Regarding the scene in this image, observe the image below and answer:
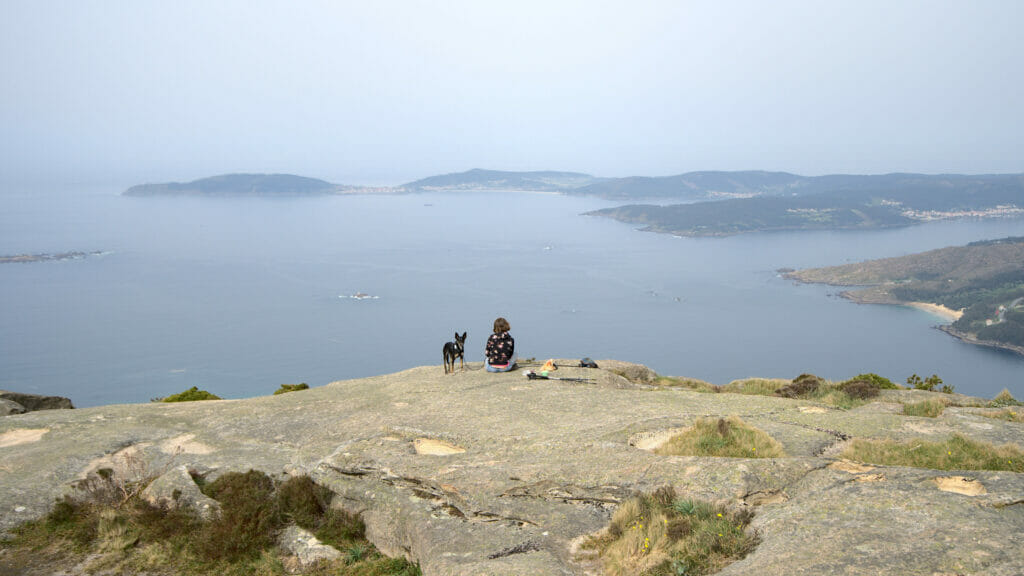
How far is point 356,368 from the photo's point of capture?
13312cm

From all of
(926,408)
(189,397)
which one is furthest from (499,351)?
(189,397)

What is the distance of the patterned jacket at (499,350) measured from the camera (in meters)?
17.5

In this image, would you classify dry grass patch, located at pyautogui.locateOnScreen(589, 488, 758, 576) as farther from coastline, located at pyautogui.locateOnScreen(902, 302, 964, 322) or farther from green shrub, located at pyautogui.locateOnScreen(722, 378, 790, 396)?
coastline, located at pyautogui.locateOnScreen(902, 302, 964, 322)

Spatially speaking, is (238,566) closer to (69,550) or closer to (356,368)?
(69,550)

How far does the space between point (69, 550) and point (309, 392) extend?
805 centimetres

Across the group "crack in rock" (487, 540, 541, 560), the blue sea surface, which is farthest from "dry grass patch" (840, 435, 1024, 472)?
the blue sea surface

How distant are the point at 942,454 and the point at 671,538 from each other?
18.0ft

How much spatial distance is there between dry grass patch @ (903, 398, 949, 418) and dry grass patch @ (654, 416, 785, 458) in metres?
5.27

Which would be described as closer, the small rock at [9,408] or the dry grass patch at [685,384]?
the small rock at [9,408]

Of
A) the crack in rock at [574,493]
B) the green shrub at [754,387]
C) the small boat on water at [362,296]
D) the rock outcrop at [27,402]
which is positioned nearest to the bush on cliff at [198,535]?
the crack in rock at [574,493]

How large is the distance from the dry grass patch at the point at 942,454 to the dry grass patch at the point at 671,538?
11.1 feet

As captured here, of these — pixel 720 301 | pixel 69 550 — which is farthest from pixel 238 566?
pixel 720 301

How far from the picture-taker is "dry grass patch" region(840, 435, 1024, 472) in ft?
29.1

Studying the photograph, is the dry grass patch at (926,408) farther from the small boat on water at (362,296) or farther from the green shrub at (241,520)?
the small boat on water at (362,296)
